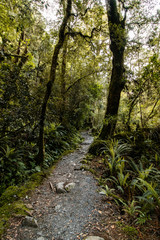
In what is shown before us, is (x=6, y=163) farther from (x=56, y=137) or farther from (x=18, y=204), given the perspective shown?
(x=56, y=137)

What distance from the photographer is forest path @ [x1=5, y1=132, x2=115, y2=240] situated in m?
2.12

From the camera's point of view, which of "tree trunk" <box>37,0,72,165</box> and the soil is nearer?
the soil

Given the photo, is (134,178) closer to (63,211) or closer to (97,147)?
(63,211)

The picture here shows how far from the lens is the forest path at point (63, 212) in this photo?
6.95 feet

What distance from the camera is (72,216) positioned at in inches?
99.3

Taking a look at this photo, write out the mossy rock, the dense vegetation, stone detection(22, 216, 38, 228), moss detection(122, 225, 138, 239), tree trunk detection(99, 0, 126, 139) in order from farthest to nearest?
tree trunk detection(99, 0, 126, 139) → the mossy rock → the dense vegetation → stone detection(22, 216, 38, 228) → moss detection(122, 225, 138, 239)

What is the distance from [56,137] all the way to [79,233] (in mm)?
5162

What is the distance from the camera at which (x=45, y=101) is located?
167 inches

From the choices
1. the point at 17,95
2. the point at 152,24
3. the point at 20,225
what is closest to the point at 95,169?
the point at 20,225

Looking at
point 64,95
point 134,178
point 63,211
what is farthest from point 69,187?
point 64,95

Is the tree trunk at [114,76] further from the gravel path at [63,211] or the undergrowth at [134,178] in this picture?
the gravel path at [63,211]

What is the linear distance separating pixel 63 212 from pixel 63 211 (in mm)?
30

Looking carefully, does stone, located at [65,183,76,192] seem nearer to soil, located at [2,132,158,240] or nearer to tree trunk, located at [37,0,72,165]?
soil, located at [2,132,158,240]

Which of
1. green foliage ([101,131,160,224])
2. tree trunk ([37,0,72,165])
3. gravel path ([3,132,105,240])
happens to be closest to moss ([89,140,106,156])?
green foliage ([101,131,160,224])
